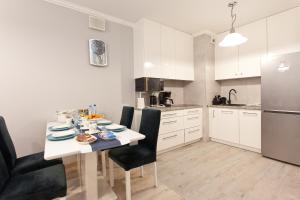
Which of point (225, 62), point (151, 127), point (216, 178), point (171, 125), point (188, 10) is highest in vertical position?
point (188, 10)

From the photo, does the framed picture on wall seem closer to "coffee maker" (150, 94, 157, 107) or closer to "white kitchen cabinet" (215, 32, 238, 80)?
"coffee maker" (150, 94, 157, 107)

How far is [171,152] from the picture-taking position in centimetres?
296

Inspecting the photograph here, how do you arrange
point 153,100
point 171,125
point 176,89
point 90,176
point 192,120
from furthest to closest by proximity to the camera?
point 176,89, point 192,120, point 153,100, point 171,125, point 90,176

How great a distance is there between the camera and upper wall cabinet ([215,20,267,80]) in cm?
295

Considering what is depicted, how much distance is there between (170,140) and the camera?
298 cm

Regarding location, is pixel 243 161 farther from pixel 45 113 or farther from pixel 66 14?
pixel 66 14

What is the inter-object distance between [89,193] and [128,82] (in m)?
2.12

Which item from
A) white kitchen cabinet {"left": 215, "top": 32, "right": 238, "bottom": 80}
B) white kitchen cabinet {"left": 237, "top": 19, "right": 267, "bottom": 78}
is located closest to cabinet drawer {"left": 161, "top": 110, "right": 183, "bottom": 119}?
white kitchen cabinet {"left": 215, "top": 32, "right": 238, "bottom": 80}

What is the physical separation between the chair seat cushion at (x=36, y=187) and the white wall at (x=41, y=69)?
3.66 feet

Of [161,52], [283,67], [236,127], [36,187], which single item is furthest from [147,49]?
[36,187]

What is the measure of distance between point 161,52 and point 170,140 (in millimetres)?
1750

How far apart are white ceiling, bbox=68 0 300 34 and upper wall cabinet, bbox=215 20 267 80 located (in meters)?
0.20

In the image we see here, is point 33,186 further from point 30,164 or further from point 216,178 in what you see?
point 216,178

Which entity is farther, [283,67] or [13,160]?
[283,67]
